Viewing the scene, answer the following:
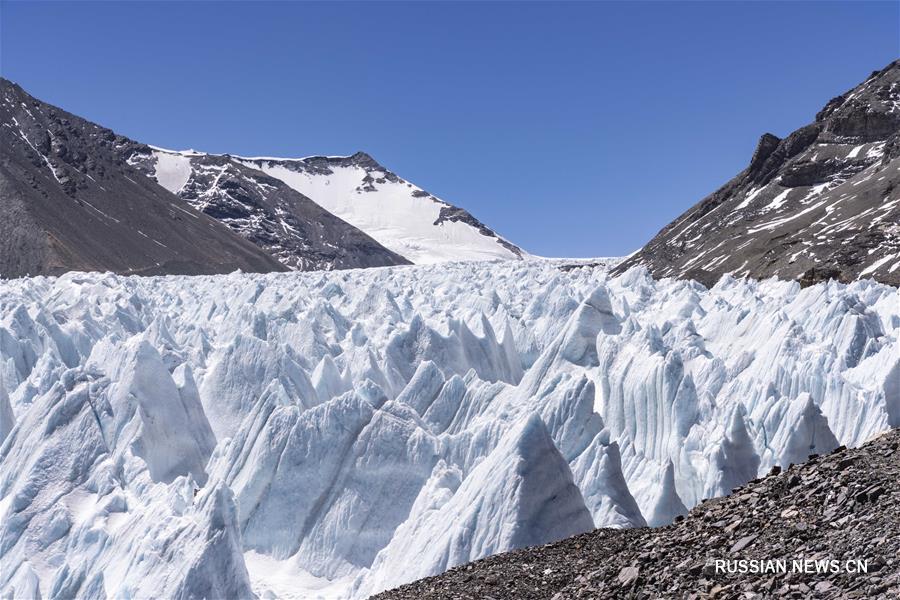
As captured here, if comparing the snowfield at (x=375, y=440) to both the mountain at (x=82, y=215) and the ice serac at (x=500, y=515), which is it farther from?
the mountain at (x=82, y=215)

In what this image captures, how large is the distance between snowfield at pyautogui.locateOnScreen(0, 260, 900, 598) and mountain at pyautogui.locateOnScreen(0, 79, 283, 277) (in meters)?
96.2

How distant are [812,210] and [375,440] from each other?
271ft

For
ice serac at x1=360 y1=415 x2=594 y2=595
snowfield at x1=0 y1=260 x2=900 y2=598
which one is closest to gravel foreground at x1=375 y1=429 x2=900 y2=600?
ice serac at x1=360 y1=415 x2=594 y2=595

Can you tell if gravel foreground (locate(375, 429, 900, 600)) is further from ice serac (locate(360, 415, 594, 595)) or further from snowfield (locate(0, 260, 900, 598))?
snowfield (locate(0, 260, 900, 598))

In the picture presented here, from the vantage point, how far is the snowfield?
13516mm

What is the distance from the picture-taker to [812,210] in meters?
90.1

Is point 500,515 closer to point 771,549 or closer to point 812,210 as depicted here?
point 771,549

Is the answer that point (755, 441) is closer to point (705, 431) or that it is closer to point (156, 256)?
point (705, 431)

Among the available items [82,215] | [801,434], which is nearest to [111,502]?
[801,434]

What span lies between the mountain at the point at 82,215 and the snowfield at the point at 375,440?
9620 cm

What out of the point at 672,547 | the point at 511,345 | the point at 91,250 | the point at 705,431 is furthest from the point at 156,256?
the point at 672,547

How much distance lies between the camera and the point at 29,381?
2112 cm

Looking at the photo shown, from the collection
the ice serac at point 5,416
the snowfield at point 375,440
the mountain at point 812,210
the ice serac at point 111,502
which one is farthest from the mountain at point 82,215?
the ice serac at point 111,502

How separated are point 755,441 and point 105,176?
512 ft
